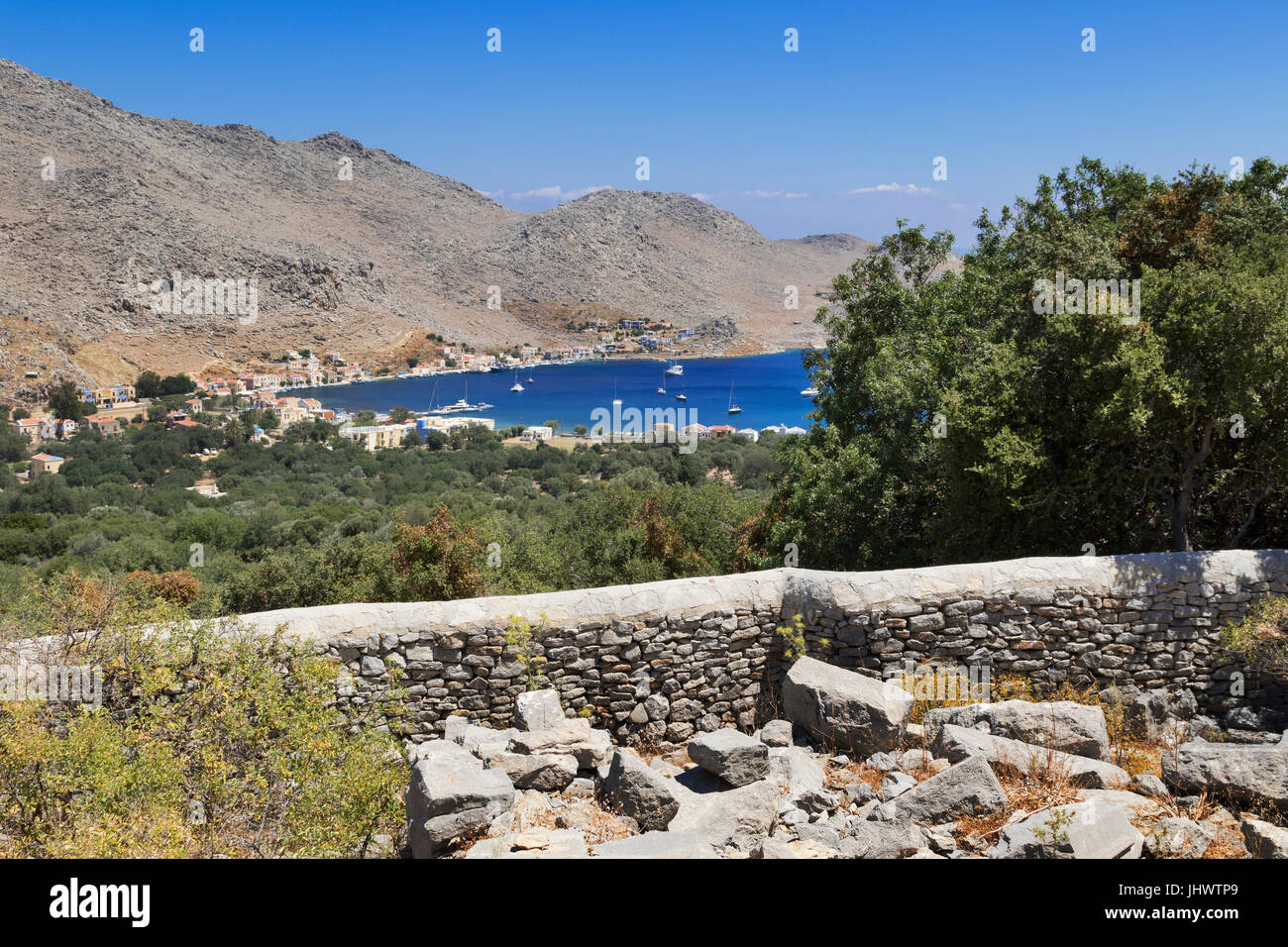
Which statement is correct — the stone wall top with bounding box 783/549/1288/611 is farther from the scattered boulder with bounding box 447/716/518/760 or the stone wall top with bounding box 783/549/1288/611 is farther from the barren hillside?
the barren hillside

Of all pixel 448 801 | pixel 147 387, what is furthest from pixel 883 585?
pixel 147 387

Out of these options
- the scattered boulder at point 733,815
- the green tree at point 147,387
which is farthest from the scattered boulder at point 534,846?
the green tree at point 147,387

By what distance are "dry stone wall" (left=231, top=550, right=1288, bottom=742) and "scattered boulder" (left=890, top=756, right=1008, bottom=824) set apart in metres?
2.08

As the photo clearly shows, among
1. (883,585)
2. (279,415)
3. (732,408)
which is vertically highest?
(279,415)

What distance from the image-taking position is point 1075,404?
29.1 feet

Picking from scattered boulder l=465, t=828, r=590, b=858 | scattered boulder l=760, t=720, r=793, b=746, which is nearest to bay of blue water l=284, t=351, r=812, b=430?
scattered boulder l=760, t=720, r=793, b=746

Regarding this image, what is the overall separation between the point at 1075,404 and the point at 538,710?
263 inches

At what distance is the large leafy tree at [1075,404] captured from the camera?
8.04m

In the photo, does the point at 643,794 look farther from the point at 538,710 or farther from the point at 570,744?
the point at 538,710

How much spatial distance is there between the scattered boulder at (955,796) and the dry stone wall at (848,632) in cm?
208

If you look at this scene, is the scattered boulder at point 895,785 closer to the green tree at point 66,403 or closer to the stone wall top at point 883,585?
the stone wall top at point 883,585
